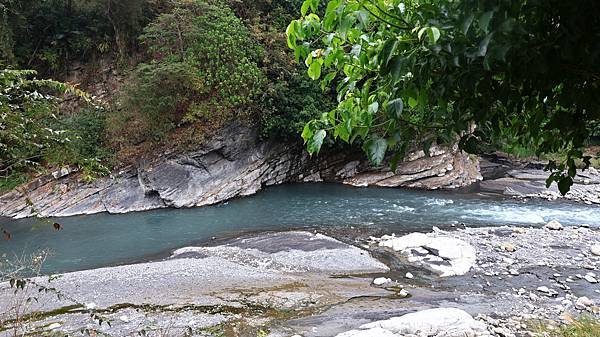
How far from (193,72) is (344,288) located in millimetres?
11000

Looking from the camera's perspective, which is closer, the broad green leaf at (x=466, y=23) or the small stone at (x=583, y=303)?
the broad green leaf at (x=466, y=23)

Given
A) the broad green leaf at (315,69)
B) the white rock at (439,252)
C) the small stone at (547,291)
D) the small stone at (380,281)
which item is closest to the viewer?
the broad green leaf at (315,69)

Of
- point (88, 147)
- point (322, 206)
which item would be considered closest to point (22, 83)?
point (322, 206)

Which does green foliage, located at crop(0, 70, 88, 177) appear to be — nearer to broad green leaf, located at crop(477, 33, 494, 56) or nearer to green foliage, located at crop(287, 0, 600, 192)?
green foliage, located at crop(287, 0, 600, 192)

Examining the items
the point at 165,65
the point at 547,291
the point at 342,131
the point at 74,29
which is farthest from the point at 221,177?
the point at 342,131

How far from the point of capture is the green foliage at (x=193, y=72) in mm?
16266

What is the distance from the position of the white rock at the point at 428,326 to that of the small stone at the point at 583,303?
2.18 m

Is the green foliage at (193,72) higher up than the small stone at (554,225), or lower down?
higher up

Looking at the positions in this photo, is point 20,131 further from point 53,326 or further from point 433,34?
point 53,326

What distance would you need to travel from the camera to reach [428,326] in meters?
6.04

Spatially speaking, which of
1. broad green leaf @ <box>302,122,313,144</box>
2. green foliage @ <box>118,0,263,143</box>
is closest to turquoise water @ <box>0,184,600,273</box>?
green foliage @ <box>118,0,263,143</box>

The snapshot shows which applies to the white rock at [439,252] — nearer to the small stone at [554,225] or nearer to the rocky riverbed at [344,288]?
the rocky riverbed at [344,288]

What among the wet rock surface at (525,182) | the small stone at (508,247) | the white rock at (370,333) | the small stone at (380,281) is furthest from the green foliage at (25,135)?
the wet rock surface at (525,182)

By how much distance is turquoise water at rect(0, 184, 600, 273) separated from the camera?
1127 cm
